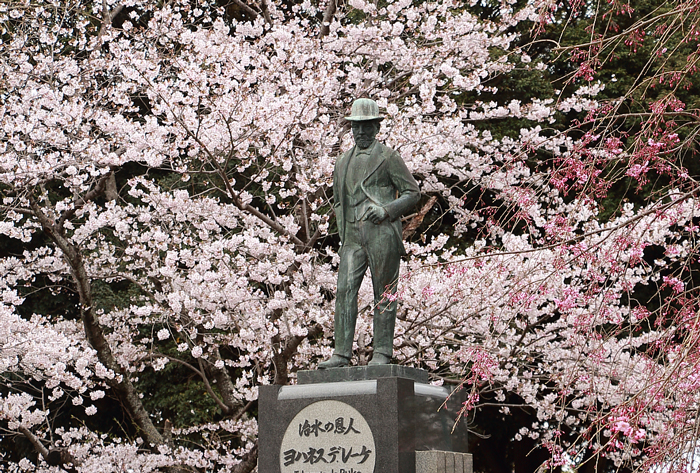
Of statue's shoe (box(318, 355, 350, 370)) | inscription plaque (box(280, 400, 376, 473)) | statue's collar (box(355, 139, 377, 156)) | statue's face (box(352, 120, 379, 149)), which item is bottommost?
inscription plaque (box(280, 400, 376, 473))

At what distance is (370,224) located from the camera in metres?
6.08

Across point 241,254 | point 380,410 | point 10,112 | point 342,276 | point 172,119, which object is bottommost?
point 380,410

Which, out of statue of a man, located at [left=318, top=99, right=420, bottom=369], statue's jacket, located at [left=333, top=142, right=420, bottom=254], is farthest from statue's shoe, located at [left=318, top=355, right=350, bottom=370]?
statue's jacket, located at [left=333, top=142, right=420, bottom=254]

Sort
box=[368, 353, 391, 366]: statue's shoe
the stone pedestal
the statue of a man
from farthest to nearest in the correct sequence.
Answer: the statue of a man
box=[368, 353, 391, 366]: statue's shoe
the stone pedestal

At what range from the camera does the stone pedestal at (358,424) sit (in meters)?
5.49

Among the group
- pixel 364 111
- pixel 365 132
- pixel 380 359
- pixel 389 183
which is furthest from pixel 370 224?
pixel 380 359

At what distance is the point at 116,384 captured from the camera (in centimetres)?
964

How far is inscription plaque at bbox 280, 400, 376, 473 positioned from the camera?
5543mm

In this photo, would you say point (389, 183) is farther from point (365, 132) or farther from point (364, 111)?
point (364, 111)

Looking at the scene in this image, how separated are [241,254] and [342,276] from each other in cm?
397

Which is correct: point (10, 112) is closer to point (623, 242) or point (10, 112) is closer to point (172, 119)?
point (172, 119)

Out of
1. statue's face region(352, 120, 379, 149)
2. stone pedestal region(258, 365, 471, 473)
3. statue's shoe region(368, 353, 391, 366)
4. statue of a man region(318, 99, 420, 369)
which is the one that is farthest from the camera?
statue's face region(352, 120, 379, 149)

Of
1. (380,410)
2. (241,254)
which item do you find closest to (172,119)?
(241,254)

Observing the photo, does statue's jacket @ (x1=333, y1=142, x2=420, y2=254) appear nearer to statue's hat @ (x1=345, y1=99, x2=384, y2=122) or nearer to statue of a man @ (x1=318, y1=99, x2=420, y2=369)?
statue of a man @ (x1=318, y1=99, x2=420, y2=369)
